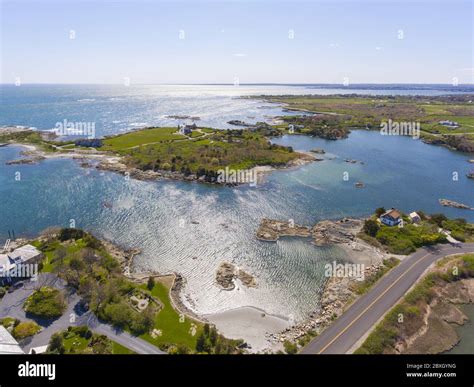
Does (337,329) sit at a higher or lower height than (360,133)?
lower

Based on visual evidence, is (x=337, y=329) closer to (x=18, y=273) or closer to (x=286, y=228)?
(x=286, y=228)

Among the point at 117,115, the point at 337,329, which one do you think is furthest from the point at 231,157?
the point at 117,115

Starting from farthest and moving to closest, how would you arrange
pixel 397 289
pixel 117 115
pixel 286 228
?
pixel 117 115 → pixel 286 228 → pixel 397 289

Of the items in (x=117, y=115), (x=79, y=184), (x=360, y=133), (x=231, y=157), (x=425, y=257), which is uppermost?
(x=117, y=115)

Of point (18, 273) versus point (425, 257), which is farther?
point (425, 257)

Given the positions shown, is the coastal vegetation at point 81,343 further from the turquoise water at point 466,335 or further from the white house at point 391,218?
the white house at point 391,218
